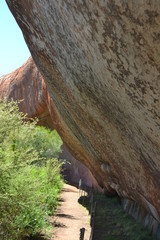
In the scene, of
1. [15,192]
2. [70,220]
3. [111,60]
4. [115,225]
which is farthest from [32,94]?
[111,60]

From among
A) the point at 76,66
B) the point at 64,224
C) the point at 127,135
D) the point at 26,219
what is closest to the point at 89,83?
the point at 76,66

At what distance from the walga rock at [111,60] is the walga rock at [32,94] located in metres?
17.7

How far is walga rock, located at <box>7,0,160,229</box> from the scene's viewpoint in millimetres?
3959

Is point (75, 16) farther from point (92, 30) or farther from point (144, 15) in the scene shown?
point (144, 15)

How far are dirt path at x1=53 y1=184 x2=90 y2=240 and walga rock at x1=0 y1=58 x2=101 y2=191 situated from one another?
5953 mm

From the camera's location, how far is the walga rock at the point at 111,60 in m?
3.96

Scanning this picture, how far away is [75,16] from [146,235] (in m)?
8.41

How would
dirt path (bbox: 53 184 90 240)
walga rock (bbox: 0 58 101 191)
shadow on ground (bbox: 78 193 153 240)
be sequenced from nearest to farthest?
shadow on ground (bbox: 78 193 153 240)
dirt path (bbox: 53 184 90 240)
walga rock (bbox: 0 58 101 191)

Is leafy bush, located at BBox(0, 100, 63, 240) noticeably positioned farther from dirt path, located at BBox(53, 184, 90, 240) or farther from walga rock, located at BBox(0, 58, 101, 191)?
walga rock, located at BBox(0, 58, 101, 191)

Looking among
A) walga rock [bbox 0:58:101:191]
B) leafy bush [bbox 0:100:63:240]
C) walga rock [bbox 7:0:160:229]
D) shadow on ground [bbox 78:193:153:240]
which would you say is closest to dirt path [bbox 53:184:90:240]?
shadow on ground [bbox 78:193:153:240]

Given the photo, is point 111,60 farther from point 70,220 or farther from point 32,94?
point 32,94

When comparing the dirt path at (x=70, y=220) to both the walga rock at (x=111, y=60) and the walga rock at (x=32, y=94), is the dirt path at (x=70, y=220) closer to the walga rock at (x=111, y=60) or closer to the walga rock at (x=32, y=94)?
the walga rock at (x=111, y=60)

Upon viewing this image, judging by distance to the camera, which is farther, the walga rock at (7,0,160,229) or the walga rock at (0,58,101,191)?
the walga rock at (0,58,101,191)

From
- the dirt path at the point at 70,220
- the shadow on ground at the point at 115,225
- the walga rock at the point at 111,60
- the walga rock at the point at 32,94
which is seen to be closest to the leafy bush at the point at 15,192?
the dirt path at the point at 70,220
